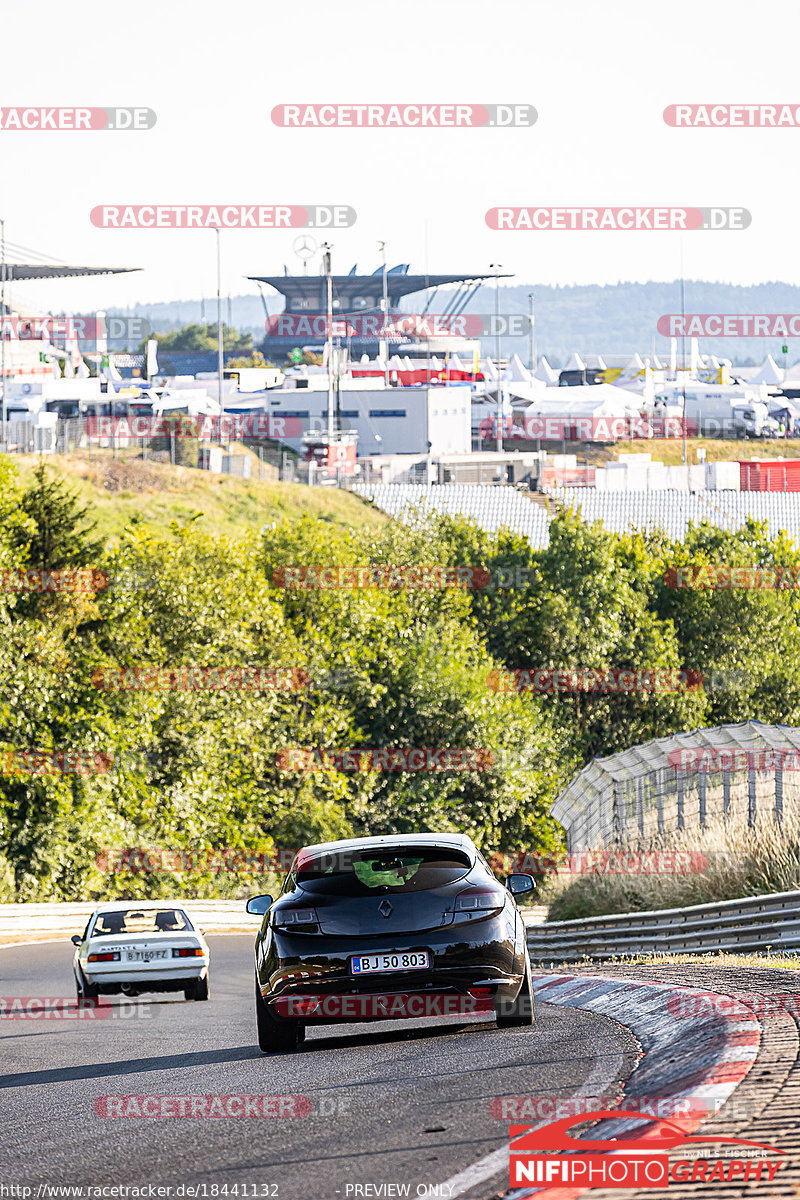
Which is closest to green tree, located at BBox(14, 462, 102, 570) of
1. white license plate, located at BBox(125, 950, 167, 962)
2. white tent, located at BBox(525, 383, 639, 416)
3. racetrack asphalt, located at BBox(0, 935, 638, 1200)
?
white license plate, located at BBox(125, 950, 167, 962)

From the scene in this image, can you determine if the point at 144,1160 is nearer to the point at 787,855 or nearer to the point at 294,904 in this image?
the point at 294,904

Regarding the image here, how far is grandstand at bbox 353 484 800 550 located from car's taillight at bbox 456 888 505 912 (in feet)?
218

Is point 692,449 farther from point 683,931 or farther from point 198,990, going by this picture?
point 198,990

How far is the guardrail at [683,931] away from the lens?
46.7 ft

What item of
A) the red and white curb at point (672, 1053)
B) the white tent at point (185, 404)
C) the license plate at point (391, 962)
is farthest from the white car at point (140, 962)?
the white tent at point (185, 404)

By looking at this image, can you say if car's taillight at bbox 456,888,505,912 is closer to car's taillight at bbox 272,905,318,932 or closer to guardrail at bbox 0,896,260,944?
car's taillight at bbox 272,905,318,932

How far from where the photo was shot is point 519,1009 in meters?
9.70

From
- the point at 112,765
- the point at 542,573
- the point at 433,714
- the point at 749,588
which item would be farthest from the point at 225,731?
the point at 749,588

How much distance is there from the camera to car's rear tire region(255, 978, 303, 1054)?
939 cm

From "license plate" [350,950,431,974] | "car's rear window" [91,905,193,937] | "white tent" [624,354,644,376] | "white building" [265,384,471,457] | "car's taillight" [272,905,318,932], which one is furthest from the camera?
"white tent" [624,354,644,376]

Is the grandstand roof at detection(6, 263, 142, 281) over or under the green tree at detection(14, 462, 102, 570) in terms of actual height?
over

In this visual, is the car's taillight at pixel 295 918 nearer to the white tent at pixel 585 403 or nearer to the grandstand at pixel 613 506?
the grandstand at pixel 613 506

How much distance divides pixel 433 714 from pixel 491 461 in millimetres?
52615

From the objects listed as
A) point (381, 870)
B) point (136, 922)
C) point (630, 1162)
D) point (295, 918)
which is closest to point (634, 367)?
point (136, 922)
